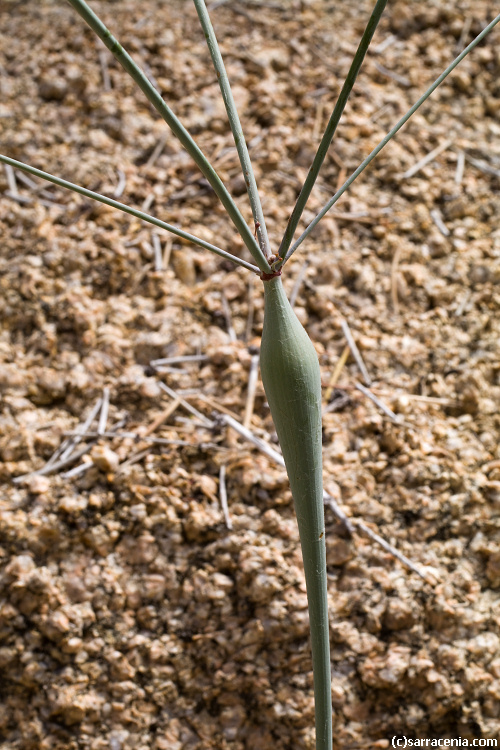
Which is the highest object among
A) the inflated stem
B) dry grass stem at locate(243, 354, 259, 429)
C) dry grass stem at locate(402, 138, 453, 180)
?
dry grass stem at locate(402, 138, 453, 180)

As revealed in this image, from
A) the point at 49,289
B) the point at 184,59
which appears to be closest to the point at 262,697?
the point at 49,289

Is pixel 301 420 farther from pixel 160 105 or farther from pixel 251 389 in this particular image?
pixel 251 389

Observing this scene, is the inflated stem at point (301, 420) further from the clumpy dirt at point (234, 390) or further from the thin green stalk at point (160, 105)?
the clumpy dirt at point (234, 390)

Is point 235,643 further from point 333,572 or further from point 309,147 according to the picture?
point 309,147

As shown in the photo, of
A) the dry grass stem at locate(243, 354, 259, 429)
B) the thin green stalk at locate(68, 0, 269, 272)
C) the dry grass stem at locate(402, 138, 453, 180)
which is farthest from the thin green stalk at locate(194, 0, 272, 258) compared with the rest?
the dry grass stem at locate(402, 138, 453, 180)

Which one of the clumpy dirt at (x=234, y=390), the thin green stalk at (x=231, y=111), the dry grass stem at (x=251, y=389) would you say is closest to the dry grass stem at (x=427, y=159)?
the clumpy dirt at (x=234, y=390)

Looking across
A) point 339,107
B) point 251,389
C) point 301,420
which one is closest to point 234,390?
point 251,389

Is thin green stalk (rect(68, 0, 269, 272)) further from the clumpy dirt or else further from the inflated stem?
the clumpy dirt
